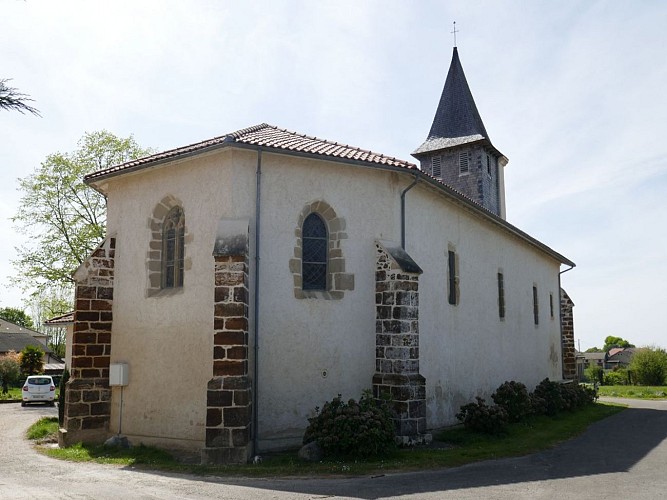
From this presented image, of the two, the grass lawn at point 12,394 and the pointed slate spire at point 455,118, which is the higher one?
the pointed slate spire at point 455,118

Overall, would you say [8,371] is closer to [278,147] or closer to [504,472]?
[278,147]

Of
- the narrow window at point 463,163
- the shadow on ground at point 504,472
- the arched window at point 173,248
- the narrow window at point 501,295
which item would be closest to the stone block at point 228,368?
the shadow on ground at point 504,472

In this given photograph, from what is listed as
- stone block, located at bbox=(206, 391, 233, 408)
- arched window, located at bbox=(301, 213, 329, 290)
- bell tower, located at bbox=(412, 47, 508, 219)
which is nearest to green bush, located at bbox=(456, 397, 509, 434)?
arched window, located at bbox=(301, 213, 329, 290)

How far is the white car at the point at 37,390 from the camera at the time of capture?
84.3 ft

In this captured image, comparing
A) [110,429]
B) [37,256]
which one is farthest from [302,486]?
[37,256]

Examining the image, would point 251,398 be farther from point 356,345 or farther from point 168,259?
point 168,259

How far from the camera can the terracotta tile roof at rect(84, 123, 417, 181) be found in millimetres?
10836

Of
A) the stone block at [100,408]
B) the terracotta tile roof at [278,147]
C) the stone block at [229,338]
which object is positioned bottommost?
the stone block at [100,408]

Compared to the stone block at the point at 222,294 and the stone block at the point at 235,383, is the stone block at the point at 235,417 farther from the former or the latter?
the stone block at the point at 222,294

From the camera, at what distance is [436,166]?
25031mm

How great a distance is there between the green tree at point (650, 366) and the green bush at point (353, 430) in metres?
31.9

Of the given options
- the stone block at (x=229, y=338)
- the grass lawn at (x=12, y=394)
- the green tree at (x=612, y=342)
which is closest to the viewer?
the stone block at (x=229, y=338)

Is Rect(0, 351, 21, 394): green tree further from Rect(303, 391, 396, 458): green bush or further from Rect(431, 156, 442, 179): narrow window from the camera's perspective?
Rect(303, 391, 396, 458): green bush

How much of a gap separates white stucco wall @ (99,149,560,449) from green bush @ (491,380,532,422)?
226 centimetres
